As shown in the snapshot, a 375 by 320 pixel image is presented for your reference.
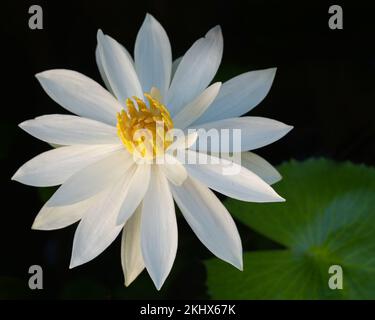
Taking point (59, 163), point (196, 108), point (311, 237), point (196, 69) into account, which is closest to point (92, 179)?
point (59, 163)

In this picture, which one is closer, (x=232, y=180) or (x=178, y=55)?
(x=232, y=180)

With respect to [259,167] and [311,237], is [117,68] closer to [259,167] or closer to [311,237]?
[259,167]

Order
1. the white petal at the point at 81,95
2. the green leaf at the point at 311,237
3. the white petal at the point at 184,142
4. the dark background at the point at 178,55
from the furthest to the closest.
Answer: the dark background at the point at 178,55 < the green leaf at the point at 311,237 < the white petal at the point at 81,95 < the white petal at the point at 184,142

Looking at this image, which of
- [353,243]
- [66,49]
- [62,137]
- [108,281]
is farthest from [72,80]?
[353,243]

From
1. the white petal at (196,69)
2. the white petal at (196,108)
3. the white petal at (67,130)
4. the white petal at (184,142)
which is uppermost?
the white petal at (196,69)

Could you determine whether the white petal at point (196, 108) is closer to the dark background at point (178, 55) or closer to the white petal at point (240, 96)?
the white petal at point (240, 96)

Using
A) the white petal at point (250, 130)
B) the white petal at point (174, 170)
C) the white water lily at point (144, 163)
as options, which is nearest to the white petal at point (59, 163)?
the white water lily at point (144, 163)
